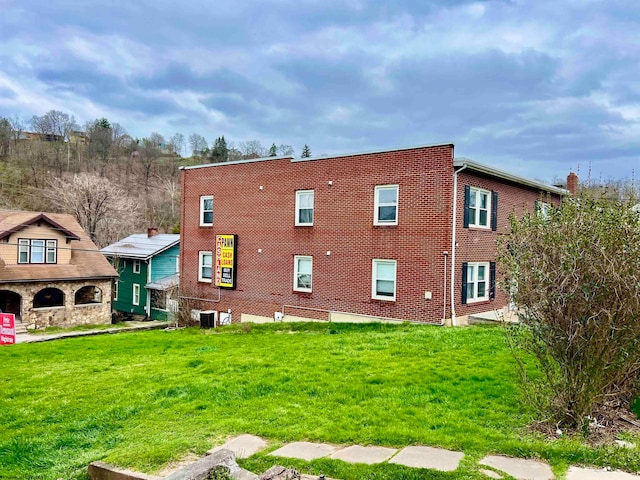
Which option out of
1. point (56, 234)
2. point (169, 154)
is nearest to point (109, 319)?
point (56, 234)

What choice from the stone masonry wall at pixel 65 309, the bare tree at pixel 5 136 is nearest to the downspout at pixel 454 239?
the stone masonry wall at pixel 65 309

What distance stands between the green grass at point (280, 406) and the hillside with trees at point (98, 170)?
31274mm

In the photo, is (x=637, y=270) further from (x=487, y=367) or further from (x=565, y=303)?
(x=487, y=367)

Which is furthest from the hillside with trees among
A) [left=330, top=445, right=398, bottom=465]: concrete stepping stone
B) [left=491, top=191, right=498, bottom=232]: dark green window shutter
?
[left=330, top=445, right=398, bottom=465]: concrete stepping stone

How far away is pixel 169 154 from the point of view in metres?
60.0

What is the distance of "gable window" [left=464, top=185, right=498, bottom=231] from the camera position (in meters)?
14.3

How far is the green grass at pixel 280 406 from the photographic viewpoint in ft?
13.4

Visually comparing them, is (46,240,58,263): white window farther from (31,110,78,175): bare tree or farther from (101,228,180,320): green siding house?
(31,110,78,175): bare tree

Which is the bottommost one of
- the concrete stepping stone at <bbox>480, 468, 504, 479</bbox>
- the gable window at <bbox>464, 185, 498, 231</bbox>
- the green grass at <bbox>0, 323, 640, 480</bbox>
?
the green grass at <bbox>0, 323, 640, 480</bbox>

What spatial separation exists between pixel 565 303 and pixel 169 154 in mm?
61243

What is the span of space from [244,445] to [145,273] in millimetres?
26026

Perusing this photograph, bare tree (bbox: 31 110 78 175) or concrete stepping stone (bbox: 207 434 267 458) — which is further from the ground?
bare tree (bbox: 31 110 78 175)

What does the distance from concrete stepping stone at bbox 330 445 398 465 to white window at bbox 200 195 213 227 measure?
54.3 feet

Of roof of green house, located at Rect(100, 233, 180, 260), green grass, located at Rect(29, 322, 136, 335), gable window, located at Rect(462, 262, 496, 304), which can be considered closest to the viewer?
gable window, located at Rect(462, 262, 496, 304)
